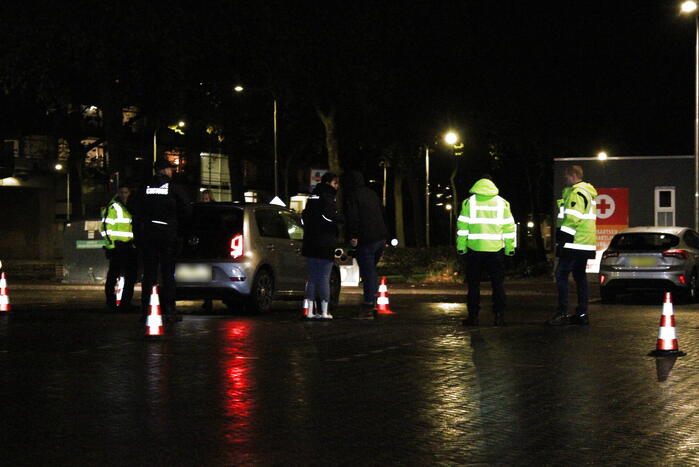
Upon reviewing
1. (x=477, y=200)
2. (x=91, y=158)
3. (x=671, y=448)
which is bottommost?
(x=671, y=448)

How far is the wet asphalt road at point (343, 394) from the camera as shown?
23.0ft

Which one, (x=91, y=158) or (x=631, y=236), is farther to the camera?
(x=91, y=158)

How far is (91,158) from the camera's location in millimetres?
67312

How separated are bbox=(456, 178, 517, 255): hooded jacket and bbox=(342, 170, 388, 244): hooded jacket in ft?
3.95

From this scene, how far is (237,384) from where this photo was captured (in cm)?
964

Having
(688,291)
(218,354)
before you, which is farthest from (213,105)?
(218,354)

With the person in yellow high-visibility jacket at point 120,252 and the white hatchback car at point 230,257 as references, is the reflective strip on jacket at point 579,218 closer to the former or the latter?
the white hatchback car at point 230,257

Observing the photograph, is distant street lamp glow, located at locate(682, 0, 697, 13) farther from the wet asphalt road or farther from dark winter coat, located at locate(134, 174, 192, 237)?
dark winter coat, located at locate(134, 174, 192, 237)

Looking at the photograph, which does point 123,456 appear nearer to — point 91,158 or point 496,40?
point 496,40

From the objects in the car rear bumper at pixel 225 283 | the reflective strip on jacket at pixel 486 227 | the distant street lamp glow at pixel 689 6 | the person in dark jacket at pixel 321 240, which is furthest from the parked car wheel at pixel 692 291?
the distant street lamp glow at pixel 689 6

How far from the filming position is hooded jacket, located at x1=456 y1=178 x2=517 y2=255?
1506 centimetres

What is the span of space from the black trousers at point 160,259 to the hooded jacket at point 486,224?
3446 millimetres

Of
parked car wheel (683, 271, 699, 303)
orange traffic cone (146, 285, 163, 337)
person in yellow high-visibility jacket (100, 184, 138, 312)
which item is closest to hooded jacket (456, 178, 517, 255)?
orange traffic cone (146, 285, 163, 337)

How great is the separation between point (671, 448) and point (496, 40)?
37529 millimetres
